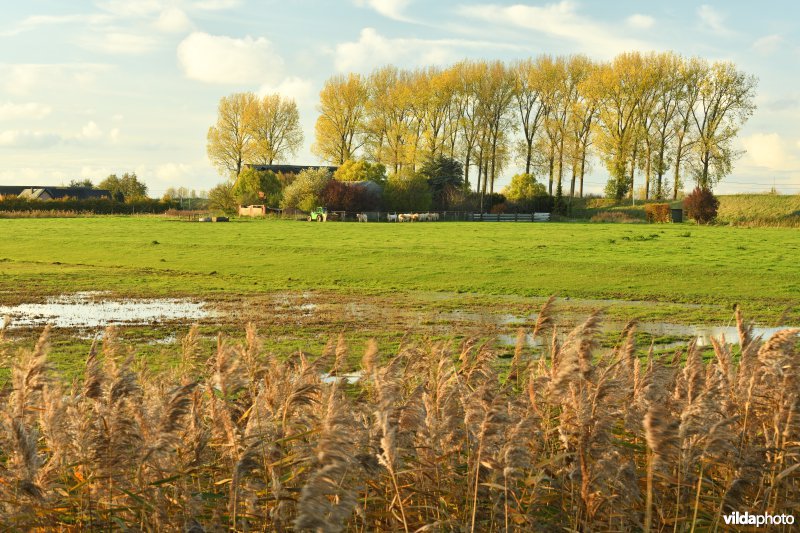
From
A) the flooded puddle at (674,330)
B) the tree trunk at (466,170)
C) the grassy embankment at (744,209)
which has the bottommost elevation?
the flooded puddle at (674,330)

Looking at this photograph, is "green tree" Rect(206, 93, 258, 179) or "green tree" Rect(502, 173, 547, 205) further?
"green tree" Rect(206, 93, 258, 179)

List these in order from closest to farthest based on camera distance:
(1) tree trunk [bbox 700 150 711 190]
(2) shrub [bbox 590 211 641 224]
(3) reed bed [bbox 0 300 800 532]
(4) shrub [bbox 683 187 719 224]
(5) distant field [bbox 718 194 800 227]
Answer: (3) reed bed [bbox 0 300 800 532] → (4) shrub [bbox 683 187 719 224] → (5) distant field [bbox 718 194 800 227] → (2) shrub [bbox 590 211 641 224] → (1) tree trunk [bbox 700 150 711 190]

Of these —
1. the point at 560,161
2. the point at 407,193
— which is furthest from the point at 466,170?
the point at 407,193

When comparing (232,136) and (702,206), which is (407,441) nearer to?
(702,206)

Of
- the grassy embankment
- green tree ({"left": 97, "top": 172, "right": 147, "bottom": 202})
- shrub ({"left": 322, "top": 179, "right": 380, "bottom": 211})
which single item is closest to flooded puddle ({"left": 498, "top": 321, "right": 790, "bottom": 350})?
the grassy embankment

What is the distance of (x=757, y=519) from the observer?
4.97m

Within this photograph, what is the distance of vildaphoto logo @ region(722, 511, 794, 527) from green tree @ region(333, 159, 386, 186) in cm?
8366

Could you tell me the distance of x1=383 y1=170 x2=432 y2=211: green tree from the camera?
275ft

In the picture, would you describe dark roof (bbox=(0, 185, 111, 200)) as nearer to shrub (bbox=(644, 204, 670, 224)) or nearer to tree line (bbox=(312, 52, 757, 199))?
tree line (bbox=(312, 52, 757, 199))

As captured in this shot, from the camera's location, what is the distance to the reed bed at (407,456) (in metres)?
4.31

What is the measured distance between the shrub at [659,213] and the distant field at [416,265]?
2866 cm

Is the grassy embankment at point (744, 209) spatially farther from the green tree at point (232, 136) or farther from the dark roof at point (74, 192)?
the dark roof at point (74, 192)

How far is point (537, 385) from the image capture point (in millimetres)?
6004

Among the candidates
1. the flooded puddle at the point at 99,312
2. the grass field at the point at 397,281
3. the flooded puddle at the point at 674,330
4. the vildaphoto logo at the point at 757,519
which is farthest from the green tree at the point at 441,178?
the vildaphoto logo at the point at 757,519
